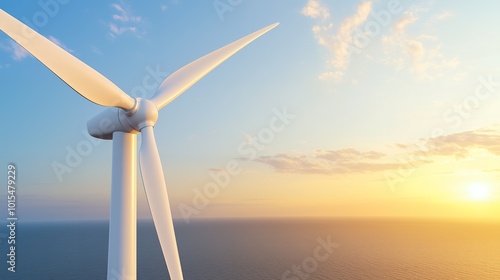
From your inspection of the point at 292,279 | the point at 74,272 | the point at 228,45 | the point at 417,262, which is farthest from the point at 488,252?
the point at 228,45

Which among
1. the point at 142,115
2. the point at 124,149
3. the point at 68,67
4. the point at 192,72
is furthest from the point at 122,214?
the point at 192,72

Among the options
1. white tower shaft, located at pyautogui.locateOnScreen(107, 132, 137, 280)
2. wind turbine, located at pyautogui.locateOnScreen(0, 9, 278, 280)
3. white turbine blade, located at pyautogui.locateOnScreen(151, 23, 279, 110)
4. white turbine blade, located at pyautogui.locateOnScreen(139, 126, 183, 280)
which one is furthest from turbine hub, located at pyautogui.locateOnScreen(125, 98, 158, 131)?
white turbine blade, located at pyautogui.locateOnScreen(151, 23, 279, 110)

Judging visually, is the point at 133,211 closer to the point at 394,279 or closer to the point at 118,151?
the point at 118,151

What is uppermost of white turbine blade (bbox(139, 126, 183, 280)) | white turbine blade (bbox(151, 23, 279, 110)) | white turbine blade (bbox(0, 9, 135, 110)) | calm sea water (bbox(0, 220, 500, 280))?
calm sea water (bbox(0, 220, 500, 280))

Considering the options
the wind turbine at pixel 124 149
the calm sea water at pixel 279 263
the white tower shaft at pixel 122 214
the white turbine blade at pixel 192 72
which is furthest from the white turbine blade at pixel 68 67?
the calm sea water at pixel 279 263

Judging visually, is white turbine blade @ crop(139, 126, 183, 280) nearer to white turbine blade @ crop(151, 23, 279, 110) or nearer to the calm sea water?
white turbine blade @ crop(151, 23, 279, 110)

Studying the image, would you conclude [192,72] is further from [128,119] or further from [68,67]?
[68,67]
